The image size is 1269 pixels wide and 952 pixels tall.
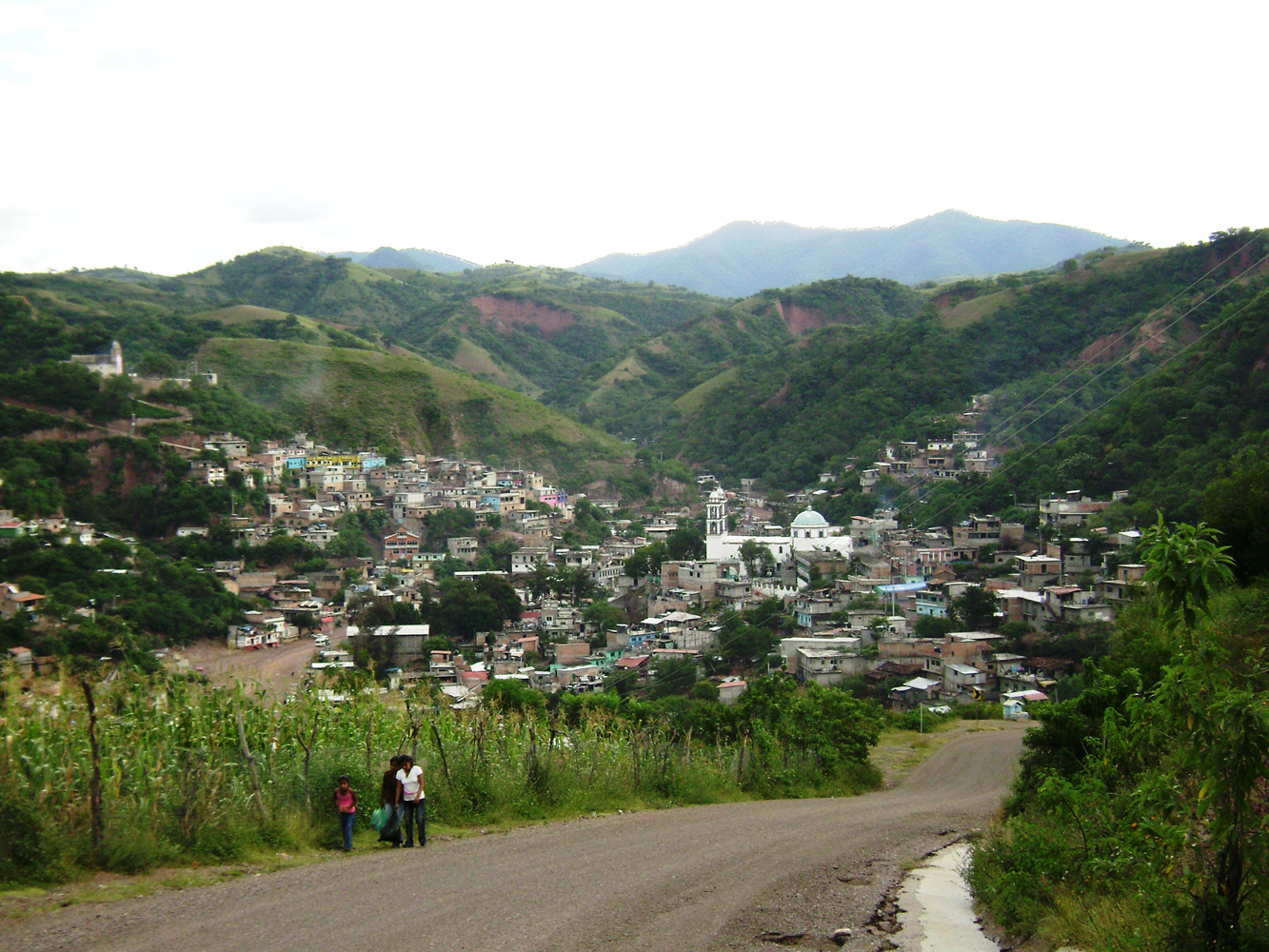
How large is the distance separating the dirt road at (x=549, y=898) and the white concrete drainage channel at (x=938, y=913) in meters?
0.17

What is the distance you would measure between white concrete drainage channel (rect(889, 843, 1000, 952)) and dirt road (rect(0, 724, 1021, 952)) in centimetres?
17

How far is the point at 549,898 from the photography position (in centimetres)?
464

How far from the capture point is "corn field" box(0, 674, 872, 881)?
459 cm

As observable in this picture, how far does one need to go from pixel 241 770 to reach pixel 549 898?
7.16ft

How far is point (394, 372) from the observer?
52.7m

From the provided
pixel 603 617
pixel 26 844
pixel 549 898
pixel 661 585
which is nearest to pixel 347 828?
pixel 549 898

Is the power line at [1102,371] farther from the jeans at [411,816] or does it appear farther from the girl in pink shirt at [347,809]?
the girl in pink shirt at [347,809]

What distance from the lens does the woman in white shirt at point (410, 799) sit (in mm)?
5492

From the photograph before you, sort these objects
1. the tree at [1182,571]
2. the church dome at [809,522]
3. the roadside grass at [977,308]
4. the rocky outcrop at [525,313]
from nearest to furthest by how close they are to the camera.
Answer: the tree at [1182,571] < the church dome at [809,522] < the roadside grass at [977,308] < the rocky outcrop at [525,313]

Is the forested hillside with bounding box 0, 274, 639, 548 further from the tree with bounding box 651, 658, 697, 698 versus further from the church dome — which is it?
the tree with bounding box 651, 658, 697, 698

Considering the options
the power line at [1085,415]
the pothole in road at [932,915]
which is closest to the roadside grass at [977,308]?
the power line at [1085,415]

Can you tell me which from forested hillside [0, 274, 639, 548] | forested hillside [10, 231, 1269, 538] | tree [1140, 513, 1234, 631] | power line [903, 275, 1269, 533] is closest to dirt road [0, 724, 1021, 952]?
tree [1140, 513, 1234, 631]

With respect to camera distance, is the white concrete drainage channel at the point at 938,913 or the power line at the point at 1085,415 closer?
the white concrete drainage channel at the point at 938,913

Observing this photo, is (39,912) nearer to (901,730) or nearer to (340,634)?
(901,730)
